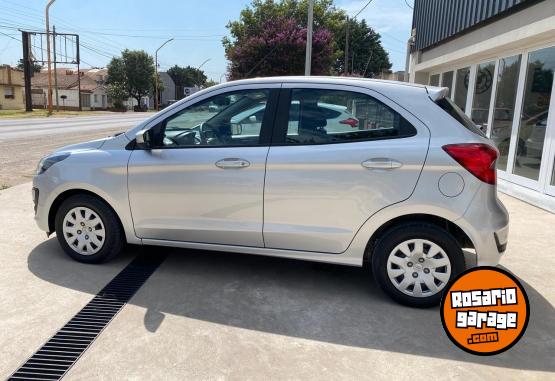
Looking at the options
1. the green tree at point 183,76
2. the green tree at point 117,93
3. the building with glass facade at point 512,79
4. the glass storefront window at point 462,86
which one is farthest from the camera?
the green tree at point 183,76

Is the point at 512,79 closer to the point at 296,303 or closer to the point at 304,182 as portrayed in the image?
the point at 304,182

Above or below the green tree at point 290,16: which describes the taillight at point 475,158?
below

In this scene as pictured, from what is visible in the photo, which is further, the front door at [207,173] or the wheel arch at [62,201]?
the wheel arch at [62,201]

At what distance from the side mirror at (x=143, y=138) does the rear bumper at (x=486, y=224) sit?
2620 millimetres

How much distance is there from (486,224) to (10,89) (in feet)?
191

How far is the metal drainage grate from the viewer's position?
272cm

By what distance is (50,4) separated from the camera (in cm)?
2969

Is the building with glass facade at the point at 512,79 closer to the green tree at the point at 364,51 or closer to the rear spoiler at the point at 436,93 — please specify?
the rear spoiler at the point at 436,93

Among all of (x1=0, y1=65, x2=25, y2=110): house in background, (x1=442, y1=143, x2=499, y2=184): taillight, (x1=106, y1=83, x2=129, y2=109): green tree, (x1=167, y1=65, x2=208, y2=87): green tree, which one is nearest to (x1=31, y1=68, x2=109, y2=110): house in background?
(x1=106, y1=83, x2=129, y2=109): green tree

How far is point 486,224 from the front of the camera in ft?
11.1

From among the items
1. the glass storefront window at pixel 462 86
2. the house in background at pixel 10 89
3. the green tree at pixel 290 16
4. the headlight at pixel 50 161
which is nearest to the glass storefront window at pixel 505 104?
the glass storefront window at pixel 462 86

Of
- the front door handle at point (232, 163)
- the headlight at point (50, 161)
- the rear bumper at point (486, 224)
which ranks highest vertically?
the front door handle at point (232, 163)

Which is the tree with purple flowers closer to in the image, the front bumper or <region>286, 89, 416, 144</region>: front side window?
the front bumper

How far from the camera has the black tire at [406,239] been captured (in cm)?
342
